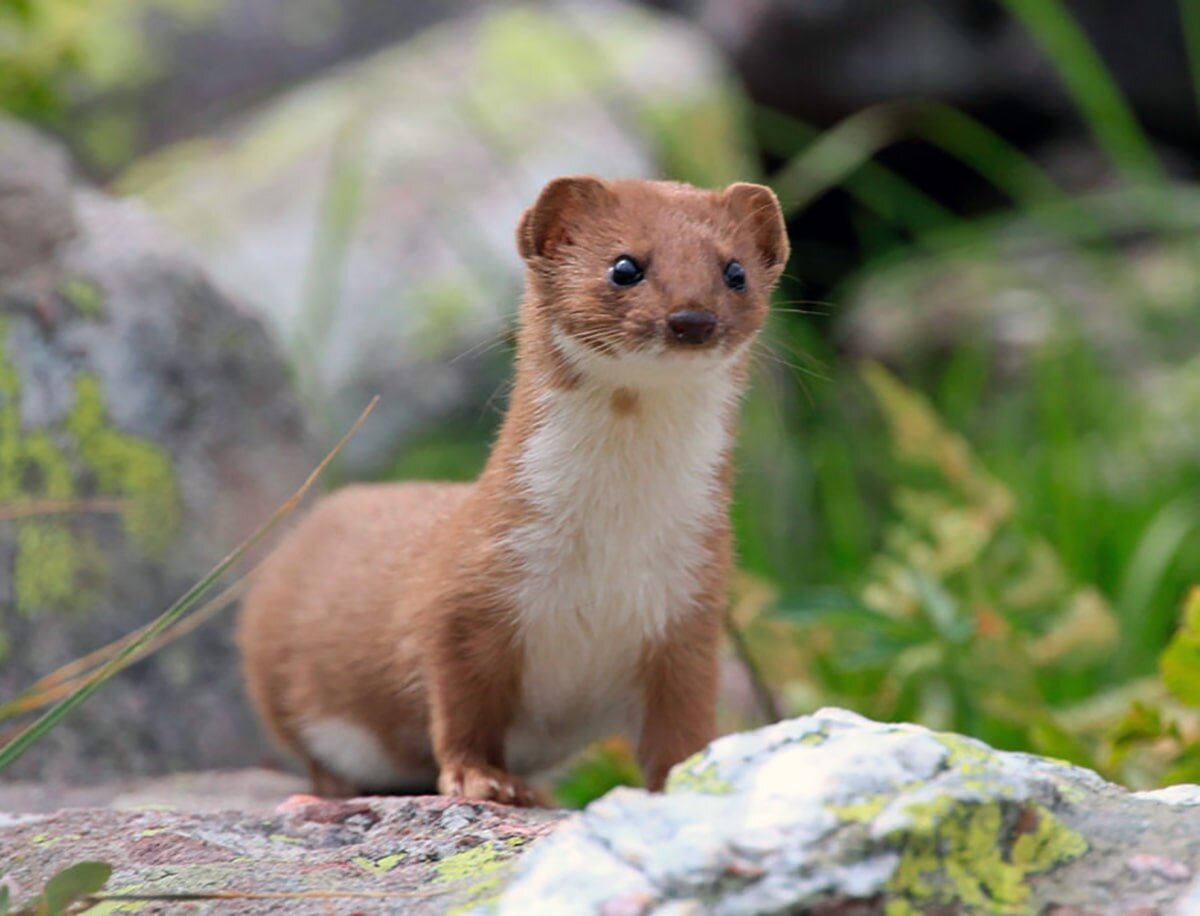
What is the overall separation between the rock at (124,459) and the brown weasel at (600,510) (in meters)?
1.03

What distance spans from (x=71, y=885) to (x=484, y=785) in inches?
42.8

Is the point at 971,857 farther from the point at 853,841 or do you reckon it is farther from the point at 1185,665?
the point at 1185,665

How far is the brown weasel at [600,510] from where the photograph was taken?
2.92m

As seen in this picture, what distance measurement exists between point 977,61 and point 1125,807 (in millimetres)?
7574

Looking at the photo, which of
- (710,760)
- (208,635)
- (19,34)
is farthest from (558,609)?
(19,34)

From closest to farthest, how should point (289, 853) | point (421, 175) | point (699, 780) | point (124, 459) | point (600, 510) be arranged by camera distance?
point (699, 780), point (289, 853), point (600, 510), point (124, 459), point (421, 175)

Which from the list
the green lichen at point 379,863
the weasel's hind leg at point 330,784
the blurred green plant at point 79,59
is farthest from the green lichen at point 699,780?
the blurred green plant at point 79,59

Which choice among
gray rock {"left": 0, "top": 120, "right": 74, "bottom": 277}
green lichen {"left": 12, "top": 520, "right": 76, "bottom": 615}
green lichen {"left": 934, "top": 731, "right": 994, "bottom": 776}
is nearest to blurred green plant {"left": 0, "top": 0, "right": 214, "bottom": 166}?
gray rock {"left": 0, "top": 120, "right": 74, "bottom": 277}

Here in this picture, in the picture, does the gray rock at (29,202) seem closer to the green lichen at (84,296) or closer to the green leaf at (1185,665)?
the green lichen at (84,296)

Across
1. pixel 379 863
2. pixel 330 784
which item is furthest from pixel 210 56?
pixel 379 863

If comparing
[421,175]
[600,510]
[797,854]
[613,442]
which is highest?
[421,175]

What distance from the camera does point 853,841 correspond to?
1900 mm

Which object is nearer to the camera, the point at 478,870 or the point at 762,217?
the point at 478,870

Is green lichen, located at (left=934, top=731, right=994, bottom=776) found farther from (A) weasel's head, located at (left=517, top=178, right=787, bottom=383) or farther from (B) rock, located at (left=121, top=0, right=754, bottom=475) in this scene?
(B) rock, located at (left=121, top=0, right=754, bottom=475)
